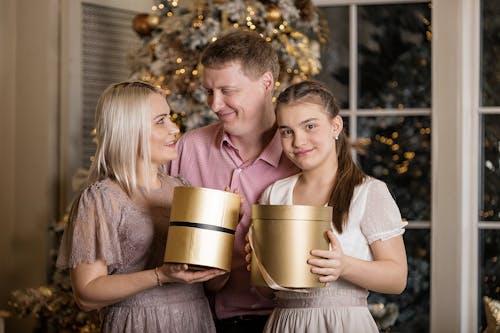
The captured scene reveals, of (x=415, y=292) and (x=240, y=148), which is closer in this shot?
(x=240, y=148)

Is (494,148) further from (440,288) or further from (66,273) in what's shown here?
(66,273)

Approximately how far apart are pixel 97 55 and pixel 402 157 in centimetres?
172

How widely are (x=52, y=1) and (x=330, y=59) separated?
4.91 ft

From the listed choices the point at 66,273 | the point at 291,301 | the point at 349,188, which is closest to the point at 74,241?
the point at 291,301

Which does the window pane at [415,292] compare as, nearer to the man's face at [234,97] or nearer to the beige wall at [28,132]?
the beige wall at [28,132]

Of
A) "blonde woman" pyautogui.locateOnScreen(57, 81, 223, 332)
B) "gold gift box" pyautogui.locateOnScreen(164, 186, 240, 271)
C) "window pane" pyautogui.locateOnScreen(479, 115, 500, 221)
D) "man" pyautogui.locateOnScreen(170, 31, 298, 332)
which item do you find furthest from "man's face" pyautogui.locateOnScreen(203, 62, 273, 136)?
"window pane" pyautogui.locateOnScreen(479, 115, 500, 221)

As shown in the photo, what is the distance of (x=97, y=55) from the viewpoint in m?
4.74

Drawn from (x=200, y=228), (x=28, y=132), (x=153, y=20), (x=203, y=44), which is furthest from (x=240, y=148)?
(x=28, y=132)

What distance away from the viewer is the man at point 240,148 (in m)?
2.42

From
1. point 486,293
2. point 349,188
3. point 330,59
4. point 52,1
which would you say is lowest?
point 486,293

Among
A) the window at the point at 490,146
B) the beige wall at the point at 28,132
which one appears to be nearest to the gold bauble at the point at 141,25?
the beige wall at the point at 28,132

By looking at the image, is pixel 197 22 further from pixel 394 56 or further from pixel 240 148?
pixel 240 148

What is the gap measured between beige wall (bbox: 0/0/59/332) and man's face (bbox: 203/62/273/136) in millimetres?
2354

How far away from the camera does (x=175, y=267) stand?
2.02 m
